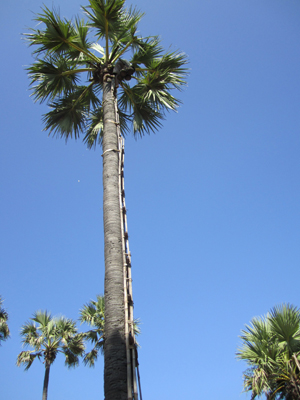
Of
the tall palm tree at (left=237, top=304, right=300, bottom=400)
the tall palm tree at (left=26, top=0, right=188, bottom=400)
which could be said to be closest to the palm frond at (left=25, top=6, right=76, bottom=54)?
the tall palm tree at (left=26, top=0, right=188, bottom=400)

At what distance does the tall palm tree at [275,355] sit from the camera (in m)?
7.25

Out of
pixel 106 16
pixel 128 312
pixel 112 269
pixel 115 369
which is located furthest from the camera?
pixel 106 16

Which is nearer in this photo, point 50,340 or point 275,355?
point 275,355

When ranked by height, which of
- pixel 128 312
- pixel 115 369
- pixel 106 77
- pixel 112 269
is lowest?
pixel 115 369

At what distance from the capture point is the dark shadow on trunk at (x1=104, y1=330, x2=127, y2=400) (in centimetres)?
386

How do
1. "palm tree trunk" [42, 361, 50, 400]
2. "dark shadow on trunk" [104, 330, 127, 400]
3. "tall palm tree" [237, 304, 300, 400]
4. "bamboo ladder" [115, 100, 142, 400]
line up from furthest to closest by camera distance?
"palm tree trunk" [42, 361, 50, 400] < "tall palm tree" [237, 304, 300, 400] < "bamboo ladder" [115, 100, 142, 400] < "dark shadow on trunk" [104, 330, 127, 400]

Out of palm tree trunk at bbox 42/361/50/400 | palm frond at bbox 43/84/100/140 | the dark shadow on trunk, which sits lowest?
the dark shadow on trunk

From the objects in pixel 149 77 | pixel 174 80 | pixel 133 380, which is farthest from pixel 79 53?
pixel 133 380

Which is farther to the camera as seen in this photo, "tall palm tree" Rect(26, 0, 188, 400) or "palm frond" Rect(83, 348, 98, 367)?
"palm frond" Rect(83, 348, 98, 367)

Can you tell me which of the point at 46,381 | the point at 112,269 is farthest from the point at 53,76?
the point at 46,381

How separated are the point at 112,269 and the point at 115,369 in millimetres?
1394

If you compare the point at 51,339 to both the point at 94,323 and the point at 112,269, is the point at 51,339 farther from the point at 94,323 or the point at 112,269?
the point at 112,269

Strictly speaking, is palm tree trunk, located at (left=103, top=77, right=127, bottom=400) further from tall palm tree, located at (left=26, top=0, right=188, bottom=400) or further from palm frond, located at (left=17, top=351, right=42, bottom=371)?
palm frond, located at (left=17, top=351, right=42, bottom=371)

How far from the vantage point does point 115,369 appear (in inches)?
159
